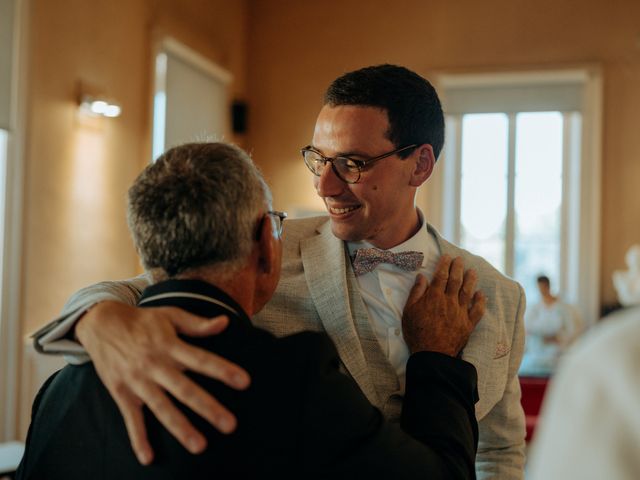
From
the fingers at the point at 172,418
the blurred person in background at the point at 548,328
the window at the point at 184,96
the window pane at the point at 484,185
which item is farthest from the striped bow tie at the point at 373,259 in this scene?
the window pane at the point at 484,185

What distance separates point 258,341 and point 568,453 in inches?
30.7

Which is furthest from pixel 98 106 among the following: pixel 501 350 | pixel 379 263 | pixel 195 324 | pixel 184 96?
pixel 195 324

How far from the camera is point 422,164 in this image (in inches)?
76.9

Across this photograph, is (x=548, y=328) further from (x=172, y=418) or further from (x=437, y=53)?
(x=172, y=418)

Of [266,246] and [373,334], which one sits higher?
[266,246]

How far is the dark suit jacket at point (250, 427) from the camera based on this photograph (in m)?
1.12

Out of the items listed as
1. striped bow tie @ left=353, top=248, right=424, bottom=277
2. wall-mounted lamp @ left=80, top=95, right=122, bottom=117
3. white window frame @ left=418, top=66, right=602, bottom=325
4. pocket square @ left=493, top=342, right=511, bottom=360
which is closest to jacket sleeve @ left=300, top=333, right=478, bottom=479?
pocket square @ left=493, top=342, right=511, bottom=360

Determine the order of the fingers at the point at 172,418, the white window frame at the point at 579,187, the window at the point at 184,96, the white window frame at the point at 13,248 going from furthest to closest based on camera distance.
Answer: the white window frame at the point at 579,187 < the window at the point at 184,96 < the white window frame at the point at 13,248 < the fingers at the point at 172,418

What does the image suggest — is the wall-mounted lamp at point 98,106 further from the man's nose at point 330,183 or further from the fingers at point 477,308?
the fingers at point 477,308

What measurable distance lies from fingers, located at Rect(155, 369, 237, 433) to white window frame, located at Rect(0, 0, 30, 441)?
3814 millimetres

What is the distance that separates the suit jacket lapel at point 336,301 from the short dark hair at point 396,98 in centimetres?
33

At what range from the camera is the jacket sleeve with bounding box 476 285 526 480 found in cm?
176

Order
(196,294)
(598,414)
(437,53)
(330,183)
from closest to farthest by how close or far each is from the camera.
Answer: (598,414)
(196,294)
(330,183)
(437,53)

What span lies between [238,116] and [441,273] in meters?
6.68
